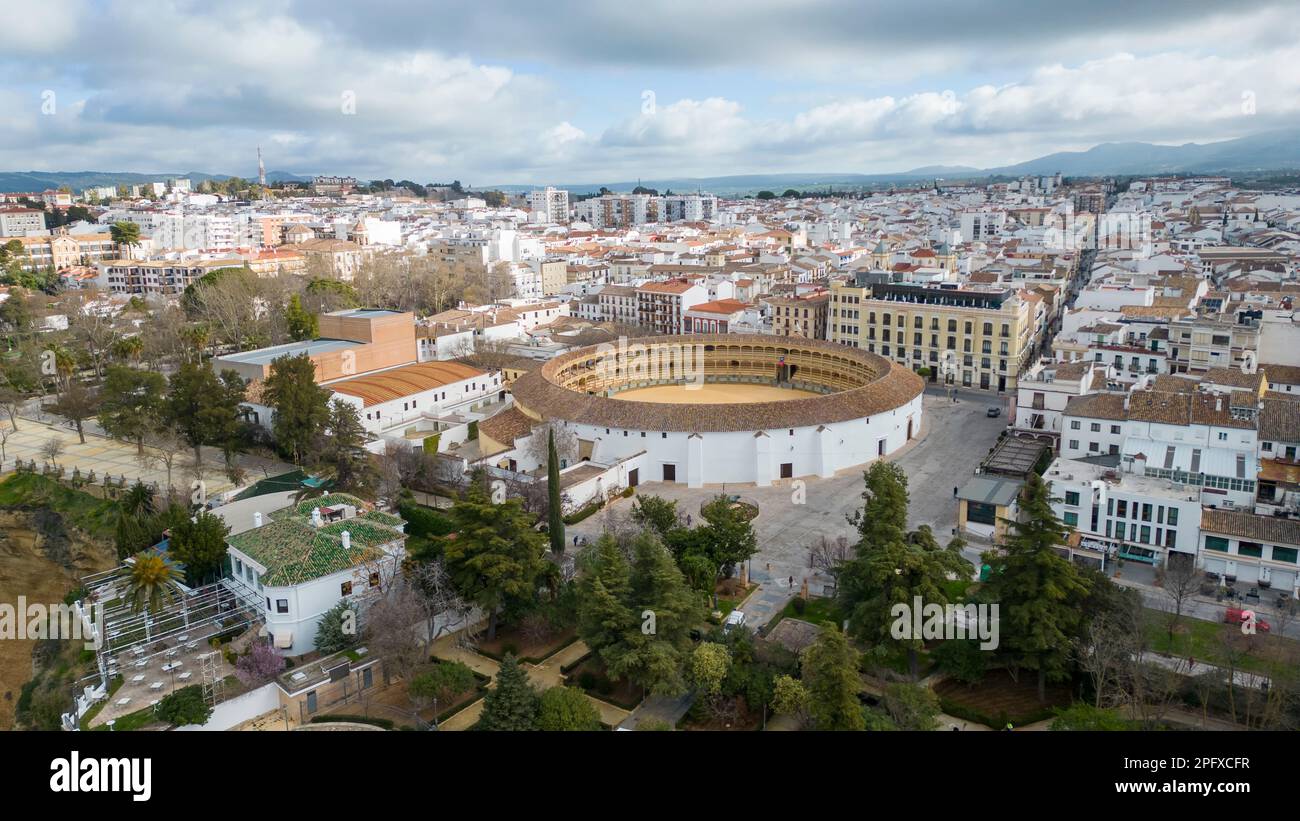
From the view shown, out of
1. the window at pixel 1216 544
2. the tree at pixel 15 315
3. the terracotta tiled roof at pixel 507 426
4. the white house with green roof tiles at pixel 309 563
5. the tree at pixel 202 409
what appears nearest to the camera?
the white house with green roof tiles at pixel 309 563

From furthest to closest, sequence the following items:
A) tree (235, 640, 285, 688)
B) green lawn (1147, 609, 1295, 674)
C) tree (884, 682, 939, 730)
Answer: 1. green lawn (1147, 609, 1295, 674)
2. tree (235, 640, 285, 688)
3. tree (884, 682, 939, 730)

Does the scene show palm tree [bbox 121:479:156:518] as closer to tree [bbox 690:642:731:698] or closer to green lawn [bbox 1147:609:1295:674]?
tree [bbox 690:642:731:698]

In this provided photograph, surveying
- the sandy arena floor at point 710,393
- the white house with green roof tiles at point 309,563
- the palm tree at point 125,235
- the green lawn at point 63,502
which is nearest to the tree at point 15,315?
the green lawn at point 63,502

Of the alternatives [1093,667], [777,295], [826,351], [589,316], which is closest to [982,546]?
[1093,667]

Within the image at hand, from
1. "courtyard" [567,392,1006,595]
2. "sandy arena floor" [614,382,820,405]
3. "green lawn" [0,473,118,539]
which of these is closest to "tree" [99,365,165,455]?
"green lawn" [0,473,118,539]

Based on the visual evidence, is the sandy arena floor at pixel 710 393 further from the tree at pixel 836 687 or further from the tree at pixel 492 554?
the tree at pixel 836 687
